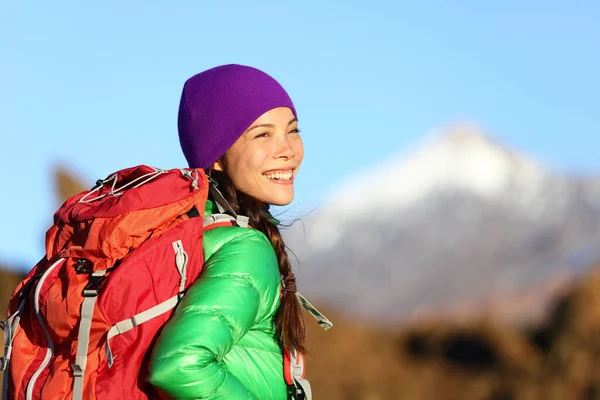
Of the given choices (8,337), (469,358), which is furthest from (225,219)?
(469,358)

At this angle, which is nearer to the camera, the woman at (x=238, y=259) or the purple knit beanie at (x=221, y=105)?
the woman at (x=238, y=259)

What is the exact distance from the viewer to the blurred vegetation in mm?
17047

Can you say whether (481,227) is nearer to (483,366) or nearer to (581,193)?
(581,193)

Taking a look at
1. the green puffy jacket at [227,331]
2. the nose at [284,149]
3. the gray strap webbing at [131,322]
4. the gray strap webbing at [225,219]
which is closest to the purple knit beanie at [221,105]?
the nose at [284,149]

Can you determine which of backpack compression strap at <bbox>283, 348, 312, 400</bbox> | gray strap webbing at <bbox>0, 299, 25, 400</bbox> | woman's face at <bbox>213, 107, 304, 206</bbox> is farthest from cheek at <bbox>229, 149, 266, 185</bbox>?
gray strap webbing at <bbox>0, 299, 25, 400</bbox>

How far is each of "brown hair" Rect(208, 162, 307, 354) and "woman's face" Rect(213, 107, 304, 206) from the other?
35 mm

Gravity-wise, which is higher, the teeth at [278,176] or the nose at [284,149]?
the nose at [284,149]

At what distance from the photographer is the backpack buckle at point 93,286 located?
3.00m

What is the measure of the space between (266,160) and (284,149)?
79mm

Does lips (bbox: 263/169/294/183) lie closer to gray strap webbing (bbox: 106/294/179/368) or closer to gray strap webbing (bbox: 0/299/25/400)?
gray strap webbing (bbox: 106/294/179/368)

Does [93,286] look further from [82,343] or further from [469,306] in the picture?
[469,306]

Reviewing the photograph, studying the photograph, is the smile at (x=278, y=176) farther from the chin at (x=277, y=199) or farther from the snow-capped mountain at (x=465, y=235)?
the snow-capped mountain at (x=465, y=235)

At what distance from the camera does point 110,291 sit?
2998 mm

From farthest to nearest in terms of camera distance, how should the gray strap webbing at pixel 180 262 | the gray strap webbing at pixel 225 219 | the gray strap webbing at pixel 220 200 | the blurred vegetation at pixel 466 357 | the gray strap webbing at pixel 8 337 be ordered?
the blurred vegetation at pixel 466 357 → the gray strap webbing at pixel 220 200 → the gray strap webbing at pixel 225 219 → the gray strap webbing at pixel 8 337 → the gray strap webbing at pixel 180 262
